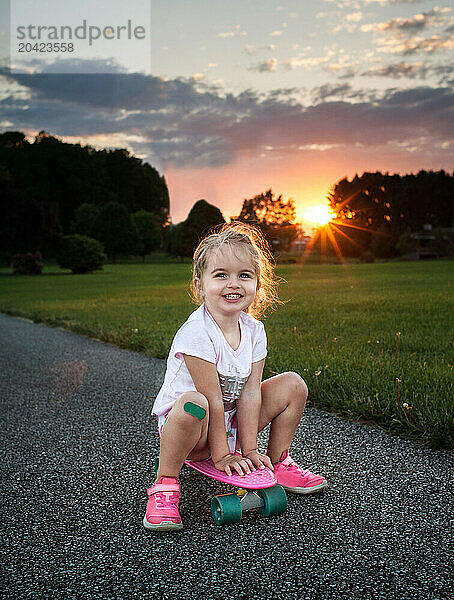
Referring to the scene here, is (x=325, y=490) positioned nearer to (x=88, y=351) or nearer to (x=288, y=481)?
(x=288, y=481)

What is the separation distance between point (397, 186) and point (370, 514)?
58646 millimetres

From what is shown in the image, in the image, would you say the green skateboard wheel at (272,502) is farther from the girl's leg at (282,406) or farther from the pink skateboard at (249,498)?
the girl's leg at (282,406)

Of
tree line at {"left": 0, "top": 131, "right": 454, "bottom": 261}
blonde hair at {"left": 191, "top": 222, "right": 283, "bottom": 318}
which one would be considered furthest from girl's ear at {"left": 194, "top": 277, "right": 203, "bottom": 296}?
tree line at {"left": 0, "top": 131, "right": 454, "bottom": 261}

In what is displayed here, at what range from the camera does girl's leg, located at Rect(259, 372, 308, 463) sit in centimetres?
277

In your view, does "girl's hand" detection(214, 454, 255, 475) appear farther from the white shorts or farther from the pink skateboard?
the white shorts

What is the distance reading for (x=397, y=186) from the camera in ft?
187

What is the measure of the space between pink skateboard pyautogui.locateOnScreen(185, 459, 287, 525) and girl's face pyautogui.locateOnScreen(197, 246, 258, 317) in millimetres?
769

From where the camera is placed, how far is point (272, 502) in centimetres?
246

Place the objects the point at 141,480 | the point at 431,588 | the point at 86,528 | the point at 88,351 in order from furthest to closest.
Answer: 1. the point at 88,351
2. the point at 141,480
3. the point at 86,528
4. the point at 431,588

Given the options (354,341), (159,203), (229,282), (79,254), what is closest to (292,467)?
(229,282)

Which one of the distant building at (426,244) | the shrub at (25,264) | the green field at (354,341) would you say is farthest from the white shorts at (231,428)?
the distant building at (426,244)

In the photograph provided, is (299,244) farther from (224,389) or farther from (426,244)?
(224,389)

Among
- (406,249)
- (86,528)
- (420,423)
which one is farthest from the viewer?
(406,249)

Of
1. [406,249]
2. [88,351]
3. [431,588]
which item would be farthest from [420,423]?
[406,249]
